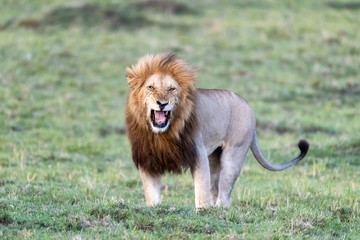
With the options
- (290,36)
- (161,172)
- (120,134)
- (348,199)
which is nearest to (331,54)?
(290,36)

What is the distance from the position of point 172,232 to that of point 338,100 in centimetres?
1118

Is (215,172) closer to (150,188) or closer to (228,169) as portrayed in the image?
(228,169)

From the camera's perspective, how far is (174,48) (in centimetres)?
1847

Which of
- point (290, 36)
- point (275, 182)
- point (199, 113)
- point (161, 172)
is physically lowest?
point (275, 182)

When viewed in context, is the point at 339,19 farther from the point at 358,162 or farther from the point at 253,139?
the point at 253,139

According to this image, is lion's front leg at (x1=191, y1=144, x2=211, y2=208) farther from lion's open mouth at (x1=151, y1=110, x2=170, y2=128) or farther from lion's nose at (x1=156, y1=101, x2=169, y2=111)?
lion's nose at (x1=156, y1=101, x2=169, y2=111)

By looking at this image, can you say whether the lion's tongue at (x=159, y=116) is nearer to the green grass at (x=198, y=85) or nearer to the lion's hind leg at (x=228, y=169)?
the green grass at (x=198, y=85)

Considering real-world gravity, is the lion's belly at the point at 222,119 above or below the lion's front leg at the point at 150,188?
above

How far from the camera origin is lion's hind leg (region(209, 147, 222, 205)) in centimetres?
719

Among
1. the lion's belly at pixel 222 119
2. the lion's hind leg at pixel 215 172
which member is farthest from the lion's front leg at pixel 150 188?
the lion's hind leg at pixel 215 172

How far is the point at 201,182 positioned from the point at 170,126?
24.1 inches

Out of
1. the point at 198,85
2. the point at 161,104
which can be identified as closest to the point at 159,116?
the point at 161,104

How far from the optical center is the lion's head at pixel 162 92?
604 cm

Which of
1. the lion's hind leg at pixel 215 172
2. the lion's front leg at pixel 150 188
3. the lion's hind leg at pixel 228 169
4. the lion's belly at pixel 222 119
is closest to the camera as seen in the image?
the lion's front leg at pixel 150 188
